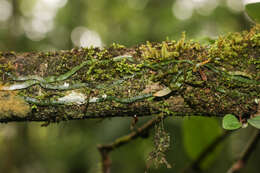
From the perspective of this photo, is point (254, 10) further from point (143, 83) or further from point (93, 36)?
point (93, 36)

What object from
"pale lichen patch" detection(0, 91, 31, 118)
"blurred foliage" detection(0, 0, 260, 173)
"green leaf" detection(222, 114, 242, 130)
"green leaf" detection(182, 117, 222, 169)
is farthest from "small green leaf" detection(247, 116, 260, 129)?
"blurred foliage" detection(0, 0, 260, 173)

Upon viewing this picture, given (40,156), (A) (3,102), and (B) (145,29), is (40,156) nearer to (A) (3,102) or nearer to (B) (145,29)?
(B) (145,29)

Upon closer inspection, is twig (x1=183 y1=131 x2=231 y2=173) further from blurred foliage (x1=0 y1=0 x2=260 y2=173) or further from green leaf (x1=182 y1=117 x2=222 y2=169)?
blurred foliage (x1=0 y1=0 x2=260 y2=173)

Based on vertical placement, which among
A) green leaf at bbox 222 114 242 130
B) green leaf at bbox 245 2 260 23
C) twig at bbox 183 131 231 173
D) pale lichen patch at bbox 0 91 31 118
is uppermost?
green leaf at bbox 245 2 260 23

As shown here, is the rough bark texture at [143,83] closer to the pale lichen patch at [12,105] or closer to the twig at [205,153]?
the pale lichen patch at [12,105]

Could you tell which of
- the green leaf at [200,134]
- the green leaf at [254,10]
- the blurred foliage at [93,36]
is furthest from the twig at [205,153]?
the blurred foliage at [93,36]

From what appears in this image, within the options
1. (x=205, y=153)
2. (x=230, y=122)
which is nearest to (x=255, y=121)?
(x=230, y=122)
